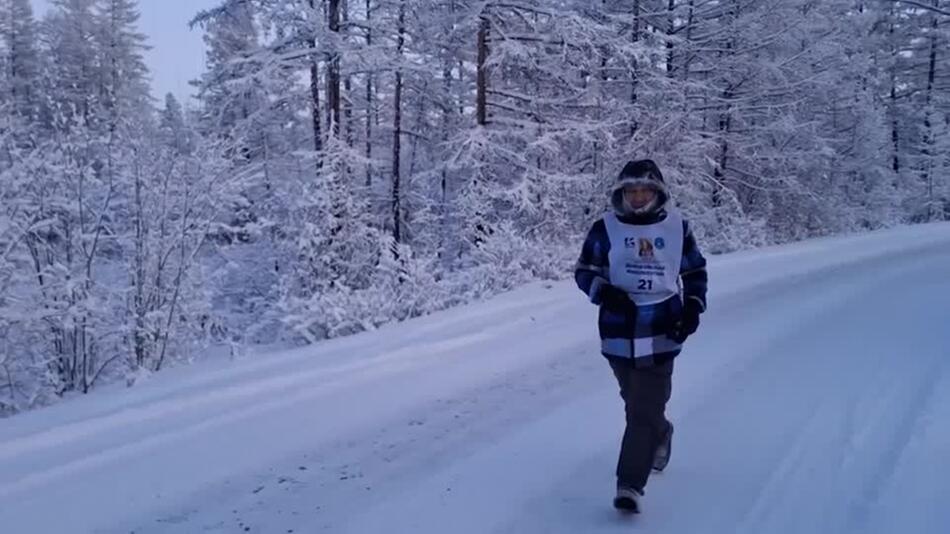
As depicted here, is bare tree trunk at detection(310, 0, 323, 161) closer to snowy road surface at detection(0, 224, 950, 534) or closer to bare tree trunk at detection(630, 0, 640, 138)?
bare tree trunk at detection(630, 0, 640, 138)

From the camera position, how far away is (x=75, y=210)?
10.1 meters

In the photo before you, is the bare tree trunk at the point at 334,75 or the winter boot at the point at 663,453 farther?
the bare tree trunk at the point at 334,75

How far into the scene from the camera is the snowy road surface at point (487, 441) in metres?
3.77

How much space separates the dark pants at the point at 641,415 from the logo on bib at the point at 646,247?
596 mm

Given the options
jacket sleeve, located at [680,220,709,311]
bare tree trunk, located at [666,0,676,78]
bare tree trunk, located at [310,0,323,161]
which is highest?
bare tree trunk, located at [666,0,676,78]

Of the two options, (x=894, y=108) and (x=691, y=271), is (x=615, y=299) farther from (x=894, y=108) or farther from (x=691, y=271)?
(x=894, y=108)

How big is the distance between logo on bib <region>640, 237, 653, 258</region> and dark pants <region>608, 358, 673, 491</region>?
0.60m

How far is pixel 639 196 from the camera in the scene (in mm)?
3648

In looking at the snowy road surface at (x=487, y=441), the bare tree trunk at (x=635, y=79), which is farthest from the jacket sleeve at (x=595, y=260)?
the bare tree trunk at (x=635, y=79)

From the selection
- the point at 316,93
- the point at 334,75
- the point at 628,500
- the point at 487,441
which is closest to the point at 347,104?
the point at 316,93

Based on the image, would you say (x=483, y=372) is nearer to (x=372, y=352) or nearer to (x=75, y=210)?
(x=372, y=352)

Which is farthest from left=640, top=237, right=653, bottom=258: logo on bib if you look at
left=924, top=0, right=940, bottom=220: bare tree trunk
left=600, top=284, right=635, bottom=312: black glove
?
left=924, top=0, right=940, bottom=220: bare tree trunk

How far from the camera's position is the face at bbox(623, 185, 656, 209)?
364cm

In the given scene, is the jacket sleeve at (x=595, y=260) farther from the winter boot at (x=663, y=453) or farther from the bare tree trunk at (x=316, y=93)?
the bare tree trunk at (x=316, y=93)
